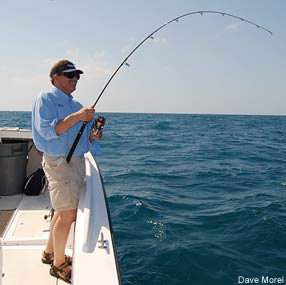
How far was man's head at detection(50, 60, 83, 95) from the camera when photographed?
252cm

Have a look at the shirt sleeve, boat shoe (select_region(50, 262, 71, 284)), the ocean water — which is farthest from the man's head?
the ocean water

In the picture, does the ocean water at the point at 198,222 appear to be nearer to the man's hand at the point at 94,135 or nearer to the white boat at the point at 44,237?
the white boat at the point at 44,237

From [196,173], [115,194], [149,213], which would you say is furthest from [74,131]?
[196,173]

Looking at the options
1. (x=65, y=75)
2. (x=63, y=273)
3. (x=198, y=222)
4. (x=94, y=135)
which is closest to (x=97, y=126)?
(x=94, y=135)

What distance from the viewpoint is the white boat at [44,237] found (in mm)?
2066

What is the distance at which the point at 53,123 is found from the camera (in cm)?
237

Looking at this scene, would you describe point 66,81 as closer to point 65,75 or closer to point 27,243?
point 65,75

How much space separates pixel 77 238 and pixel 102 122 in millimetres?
980

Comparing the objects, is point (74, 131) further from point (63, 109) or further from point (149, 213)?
point (149, 213)

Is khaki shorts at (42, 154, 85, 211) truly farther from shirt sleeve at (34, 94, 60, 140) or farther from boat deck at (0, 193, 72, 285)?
boat deck at (0, 193, 72, 285)

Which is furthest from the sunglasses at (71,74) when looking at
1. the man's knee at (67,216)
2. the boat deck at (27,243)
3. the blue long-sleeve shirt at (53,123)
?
the boat deck at (27,243)

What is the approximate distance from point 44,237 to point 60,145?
4.23 feet

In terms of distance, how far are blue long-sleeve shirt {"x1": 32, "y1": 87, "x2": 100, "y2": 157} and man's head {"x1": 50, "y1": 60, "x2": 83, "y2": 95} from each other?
52 millimetres

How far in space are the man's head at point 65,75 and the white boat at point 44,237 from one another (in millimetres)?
957
